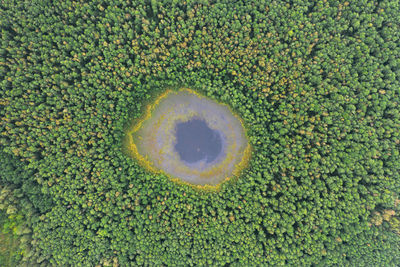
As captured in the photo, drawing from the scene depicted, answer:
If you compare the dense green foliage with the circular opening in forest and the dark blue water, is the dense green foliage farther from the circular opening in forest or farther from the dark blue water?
the dark blue water

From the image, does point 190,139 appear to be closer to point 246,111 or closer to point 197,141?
point 197,141

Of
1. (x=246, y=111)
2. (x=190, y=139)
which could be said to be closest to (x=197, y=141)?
(x=190, y=139)

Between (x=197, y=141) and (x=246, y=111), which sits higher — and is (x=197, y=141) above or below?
below

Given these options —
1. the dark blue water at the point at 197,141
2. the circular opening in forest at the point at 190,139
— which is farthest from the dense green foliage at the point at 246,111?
the dark blue water at the point at 197,141

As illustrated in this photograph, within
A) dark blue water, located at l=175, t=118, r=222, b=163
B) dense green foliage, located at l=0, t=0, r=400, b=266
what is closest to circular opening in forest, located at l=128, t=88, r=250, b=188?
dark blue water, located at l=175, t=118, r=222, b=163

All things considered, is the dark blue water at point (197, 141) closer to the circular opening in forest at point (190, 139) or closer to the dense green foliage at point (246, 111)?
the circular opening in forest at point (190, 139)

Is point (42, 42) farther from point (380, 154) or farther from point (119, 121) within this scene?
point (380, 154)
